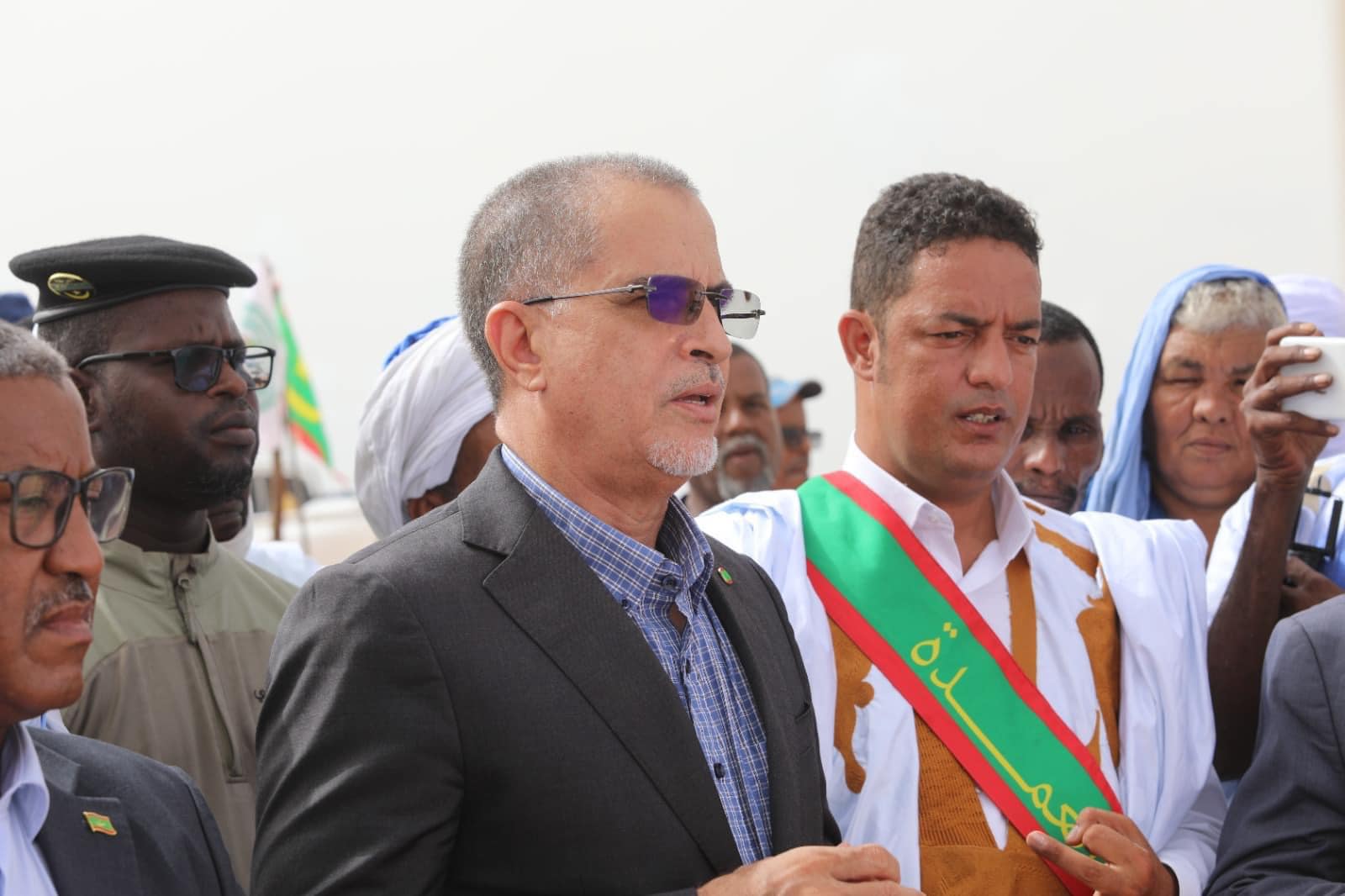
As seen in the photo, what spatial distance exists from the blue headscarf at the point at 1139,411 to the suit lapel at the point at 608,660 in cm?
291

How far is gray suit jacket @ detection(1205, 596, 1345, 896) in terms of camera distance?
3203 mm

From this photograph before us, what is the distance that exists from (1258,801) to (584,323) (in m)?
1.76

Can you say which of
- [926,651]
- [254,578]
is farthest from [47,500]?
[926,651]

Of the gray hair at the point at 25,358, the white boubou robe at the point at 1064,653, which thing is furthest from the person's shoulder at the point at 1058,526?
the gray hair at the point at 25,358

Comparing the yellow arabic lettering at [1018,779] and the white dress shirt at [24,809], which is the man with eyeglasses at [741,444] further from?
the white dress shirt at [24,809]

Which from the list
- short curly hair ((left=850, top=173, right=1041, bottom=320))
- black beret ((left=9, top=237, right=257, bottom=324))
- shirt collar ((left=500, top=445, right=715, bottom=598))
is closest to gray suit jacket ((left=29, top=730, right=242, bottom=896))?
shirt collar ((left=500, top=445, right=715, bottom=598))

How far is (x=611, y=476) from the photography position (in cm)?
275

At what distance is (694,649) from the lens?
2.76 metres

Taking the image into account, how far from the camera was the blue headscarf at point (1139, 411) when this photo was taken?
16.7 ft

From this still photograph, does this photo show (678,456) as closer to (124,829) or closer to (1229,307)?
(124,829)

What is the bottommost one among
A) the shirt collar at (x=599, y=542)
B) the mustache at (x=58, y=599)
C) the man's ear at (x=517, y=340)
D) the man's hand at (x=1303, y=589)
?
the man's hand at (x=1303, y=589)

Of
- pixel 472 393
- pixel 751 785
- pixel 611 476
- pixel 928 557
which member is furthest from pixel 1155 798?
pixel 472 393

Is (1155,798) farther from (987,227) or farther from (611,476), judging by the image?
(611,476)

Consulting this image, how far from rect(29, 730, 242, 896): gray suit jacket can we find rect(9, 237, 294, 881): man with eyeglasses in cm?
99
